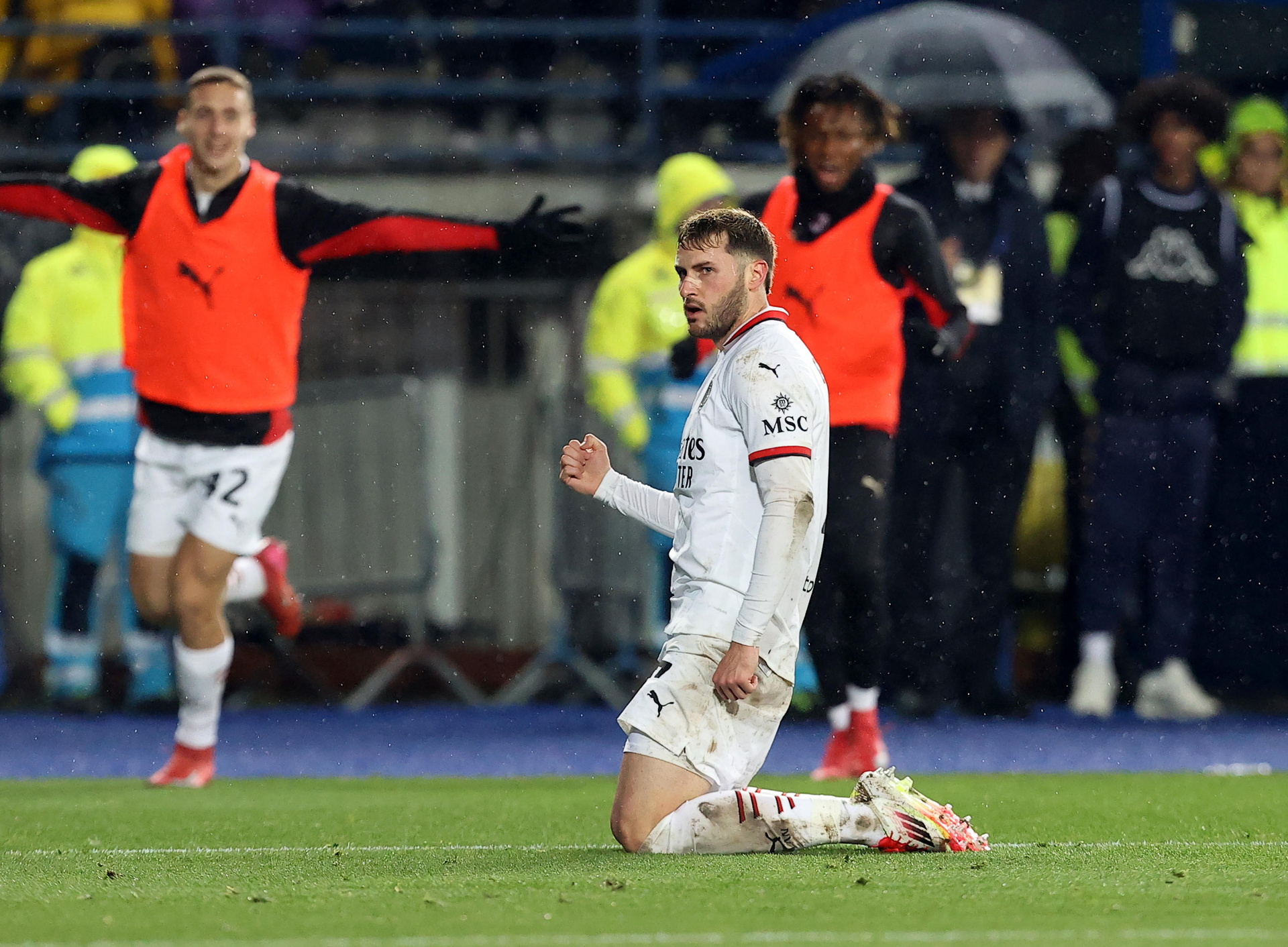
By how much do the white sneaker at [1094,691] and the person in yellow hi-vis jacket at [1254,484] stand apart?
31.5 inches

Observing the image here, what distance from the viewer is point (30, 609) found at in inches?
543

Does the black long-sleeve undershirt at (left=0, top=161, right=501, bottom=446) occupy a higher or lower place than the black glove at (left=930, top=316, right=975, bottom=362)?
higher

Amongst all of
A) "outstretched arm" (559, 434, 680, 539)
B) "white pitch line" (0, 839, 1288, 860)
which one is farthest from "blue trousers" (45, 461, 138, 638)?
"outstretched arm" (559, 434, 680, 539)

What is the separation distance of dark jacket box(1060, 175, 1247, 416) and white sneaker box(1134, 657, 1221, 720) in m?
1.27

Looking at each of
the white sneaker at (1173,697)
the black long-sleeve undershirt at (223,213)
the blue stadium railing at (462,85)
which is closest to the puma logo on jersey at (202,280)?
the black long-sleeve undershirt at (223,213)

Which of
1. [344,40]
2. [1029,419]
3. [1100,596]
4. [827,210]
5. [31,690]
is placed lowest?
[31,690]

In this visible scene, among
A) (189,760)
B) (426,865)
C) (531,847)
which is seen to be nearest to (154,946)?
(426,865)

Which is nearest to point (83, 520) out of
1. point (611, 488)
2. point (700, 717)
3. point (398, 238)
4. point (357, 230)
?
point (357, 230)

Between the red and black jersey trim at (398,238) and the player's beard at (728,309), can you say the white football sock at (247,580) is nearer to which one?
the red and black jersey trim at (398,238)

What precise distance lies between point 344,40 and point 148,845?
9.13 m

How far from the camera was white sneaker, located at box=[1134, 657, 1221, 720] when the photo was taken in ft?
38.5

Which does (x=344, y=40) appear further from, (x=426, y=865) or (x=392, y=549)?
(x=426, y=865)

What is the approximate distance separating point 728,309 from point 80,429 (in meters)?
6.54

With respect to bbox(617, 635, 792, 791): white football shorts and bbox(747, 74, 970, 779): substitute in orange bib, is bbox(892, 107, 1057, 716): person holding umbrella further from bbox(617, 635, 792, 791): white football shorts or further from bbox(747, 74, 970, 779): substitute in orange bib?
bbox(617, 635, 792, 791): white football shorts
